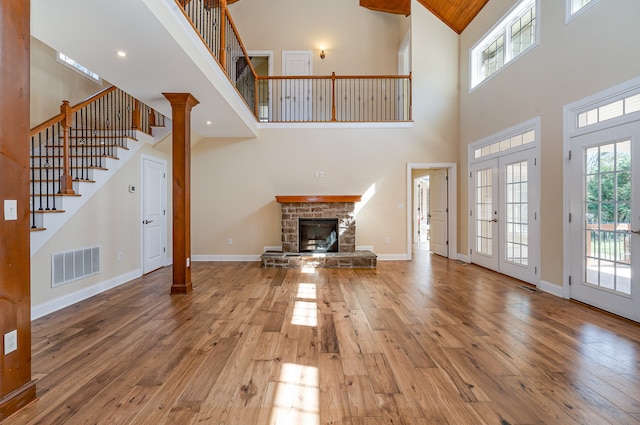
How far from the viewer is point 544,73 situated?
13.2 feet

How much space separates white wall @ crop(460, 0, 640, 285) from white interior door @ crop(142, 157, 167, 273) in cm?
616

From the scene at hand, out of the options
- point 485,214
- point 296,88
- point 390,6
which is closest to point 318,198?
point 485,214

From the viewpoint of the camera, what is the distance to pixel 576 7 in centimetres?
355

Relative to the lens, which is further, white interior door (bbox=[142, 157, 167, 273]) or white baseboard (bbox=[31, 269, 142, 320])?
white interior door (bbox=[142, 157, 167, 273])

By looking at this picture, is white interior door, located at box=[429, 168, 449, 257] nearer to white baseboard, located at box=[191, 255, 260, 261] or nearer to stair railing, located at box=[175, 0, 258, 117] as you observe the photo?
white baseboard, located at box=[191, 255, 260, 261]

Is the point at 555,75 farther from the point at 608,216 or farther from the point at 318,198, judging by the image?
the point at 318,198

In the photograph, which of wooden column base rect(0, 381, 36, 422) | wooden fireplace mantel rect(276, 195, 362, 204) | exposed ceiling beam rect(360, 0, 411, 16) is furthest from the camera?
exposed ceiling beam rect(360, 0, 411, 16)

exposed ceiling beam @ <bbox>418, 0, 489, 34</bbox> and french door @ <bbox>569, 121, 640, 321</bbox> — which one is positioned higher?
exposed ceiling beam @ <bbox>418, 0, 489, 34</bbox>

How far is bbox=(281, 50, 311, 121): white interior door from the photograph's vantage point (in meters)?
7.56

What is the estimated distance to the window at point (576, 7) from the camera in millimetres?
3336

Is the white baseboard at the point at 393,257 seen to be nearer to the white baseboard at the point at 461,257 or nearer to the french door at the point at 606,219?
the white baseboard at the point at 461,257

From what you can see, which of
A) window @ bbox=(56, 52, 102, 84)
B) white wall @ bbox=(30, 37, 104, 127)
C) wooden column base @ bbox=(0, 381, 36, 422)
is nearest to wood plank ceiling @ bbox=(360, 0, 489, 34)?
window @ bbox=(56, 52, 102, 84)

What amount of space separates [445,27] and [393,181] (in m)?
3.54

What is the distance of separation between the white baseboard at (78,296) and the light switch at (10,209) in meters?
2.07
